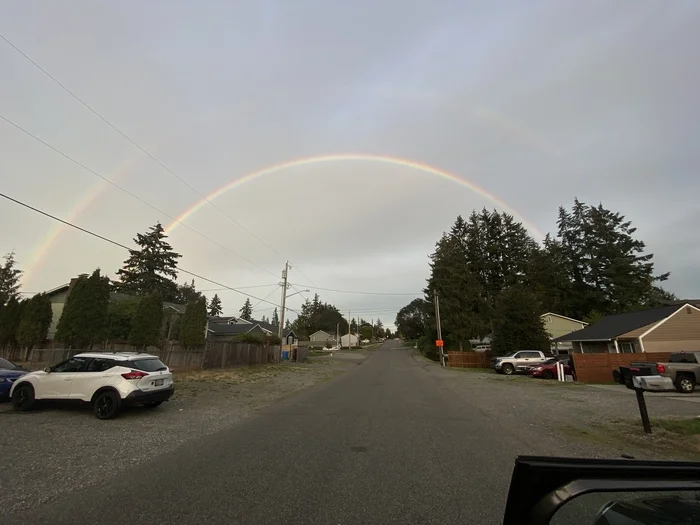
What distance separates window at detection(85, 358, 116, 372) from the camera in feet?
33.2

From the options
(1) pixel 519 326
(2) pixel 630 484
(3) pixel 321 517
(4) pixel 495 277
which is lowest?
(3) pixel 321 517

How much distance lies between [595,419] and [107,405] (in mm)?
12684

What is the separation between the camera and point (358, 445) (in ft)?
23.5

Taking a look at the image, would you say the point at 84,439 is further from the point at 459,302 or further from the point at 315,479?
the point at 459,302

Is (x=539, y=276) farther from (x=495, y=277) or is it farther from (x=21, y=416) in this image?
(x=21, y=416)

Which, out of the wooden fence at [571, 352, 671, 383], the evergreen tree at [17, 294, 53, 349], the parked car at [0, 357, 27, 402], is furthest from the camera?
the evergreen tree at [17, 294, 53, 349]

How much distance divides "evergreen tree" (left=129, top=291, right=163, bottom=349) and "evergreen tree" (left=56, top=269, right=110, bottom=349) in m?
2.07

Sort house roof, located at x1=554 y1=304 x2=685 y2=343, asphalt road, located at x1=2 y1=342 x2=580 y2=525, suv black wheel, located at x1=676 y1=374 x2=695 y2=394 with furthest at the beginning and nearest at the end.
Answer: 1. house roof, located at x1=554 y1=304 x2=685 y2=343
2. suv black wheel, located at x1=676 y1=374 x2=695 y2=394
3. asphalt road, located at x1=2 y1=342 x2=580 y2=525

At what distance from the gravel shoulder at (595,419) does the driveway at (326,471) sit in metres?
0.11

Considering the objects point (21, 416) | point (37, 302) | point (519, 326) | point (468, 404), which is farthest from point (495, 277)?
point (21, 416)

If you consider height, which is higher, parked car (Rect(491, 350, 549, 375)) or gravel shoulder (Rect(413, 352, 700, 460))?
parked car (Rect(491, 350, 549, 375))

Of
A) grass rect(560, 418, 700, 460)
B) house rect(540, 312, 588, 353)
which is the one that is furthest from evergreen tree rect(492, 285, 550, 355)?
grass rect(560, 418, 700, 460)

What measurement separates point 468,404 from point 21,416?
1266 centimetres

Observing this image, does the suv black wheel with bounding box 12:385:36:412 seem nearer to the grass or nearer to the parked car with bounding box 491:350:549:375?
the grass
